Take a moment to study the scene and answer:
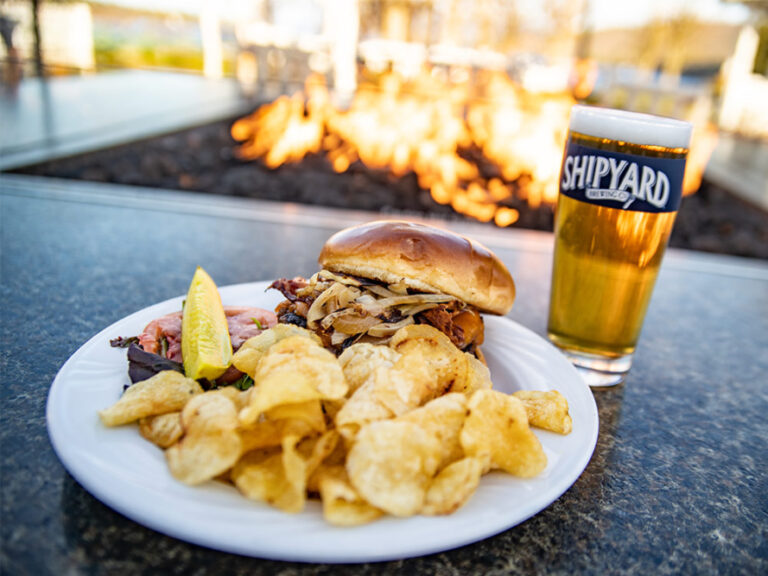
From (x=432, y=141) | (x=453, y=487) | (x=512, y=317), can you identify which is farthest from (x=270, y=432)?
(x=432, y=141)

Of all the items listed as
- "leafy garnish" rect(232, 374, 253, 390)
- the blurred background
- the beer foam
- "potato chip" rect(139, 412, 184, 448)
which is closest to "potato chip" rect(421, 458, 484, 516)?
"potato chip" rect(139, 412, 184, 448)

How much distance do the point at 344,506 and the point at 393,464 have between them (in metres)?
0.08

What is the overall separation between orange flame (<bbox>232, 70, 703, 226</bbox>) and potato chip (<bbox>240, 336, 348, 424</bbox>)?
3.52m

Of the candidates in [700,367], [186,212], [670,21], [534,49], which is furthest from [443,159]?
[670,21]

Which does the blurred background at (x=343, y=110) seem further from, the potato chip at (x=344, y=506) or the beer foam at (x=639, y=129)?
the potato chip at (x=344, y=506)

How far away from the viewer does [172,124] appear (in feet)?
19.8

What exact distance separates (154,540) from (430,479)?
1.24 feet

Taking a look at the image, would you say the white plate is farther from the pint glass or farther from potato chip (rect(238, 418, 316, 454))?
the pint glass

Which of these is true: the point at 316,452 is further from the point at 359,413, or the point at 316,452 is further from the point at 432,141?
the point at 432,141

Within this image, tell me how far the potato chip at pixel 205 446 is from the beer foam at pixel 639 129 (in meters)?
0.97

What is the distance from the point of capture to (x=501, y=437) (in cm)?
88

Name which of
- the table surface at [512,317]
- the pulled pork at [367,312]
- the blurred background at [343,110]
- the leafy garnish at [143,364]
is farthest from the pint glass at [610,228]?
the blurred background at [343,110]

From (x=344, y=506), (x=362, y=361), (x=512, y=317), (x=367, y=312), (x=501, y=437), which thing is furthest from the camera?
(x=512, y=317)

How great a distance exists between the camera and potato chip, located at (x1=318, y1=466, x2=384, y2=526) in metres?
0.75
